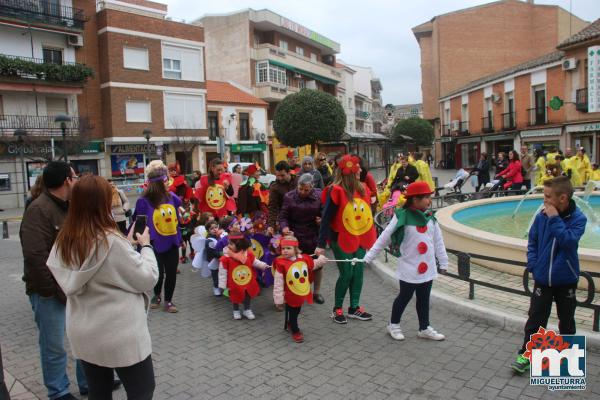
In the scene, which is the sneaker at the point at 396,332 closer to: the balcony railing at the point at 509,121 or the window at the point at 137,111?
the window at the point at 137,111

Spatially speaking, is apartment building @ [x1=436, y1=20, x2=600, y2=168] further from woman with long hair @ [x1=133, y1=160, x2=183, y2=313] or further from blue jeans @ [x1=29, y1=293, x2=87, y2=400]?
blue jeans @ [x1=29, y1=293, x2=87, y2=400]

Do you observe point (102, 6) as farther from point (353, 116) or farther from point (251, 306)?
point (353, 116)

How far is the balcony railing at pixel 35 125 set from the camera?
81.8 ft

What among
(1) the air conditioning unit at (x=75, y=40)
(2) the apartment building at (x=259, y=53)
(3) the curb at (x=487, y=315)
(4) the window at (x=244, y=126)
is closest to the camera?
(3) the curb at (x=487, y=315)

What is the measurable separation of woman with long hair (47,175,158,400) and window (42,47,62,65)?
28.7 meters

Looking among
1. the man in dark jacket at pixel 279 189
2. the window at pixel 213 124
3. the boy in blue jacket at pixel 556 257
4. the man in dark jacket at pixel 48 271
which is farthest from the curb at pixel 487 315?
Answer: the window at pixel 213 124

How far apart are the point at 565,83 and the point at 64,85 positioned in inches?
1154

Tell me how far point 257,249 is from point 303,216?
3.09 feet

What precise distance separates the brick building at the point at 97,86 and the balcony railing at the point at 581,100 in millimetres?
23381

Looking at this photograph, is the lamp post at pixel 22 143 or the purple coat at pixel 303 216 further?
the lamp post at pixel 22 143

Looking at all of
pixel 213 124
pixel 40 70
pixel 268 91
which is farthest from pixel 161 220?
pixel 268 91

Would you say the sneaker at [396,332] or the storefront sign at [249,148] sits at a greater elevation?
the storefront sign at [249,148]

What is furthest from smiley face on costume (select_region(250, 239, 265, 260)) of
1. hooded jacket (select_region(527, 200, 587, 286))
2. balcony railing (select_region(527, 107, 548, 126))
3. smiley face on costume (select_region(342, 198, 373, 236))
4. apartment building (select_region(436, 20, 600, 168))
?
balcony railing (select_region(527, 107, 548, 126))

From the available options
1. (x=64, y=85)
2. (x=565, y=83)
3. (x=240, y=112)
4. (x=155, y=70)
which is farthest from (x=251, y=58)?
(x=565, y=83)
